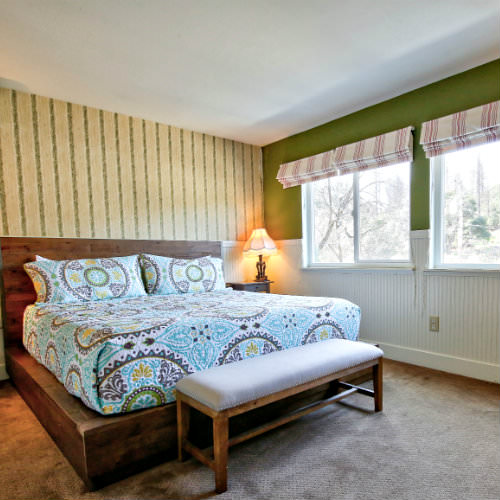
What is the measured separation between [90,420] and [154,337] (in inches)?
16.2

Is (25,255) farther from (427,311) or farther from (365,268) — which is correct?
(427,311)

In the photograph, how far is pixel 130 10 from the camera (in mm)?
1974

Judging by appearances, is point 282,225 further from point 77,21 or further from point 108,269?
point 77,21

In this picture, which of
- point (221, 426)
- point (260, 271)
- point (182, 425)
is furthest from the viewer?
point (260, 271)

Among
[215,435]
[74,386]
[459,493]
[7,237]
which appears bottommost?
[459,493]

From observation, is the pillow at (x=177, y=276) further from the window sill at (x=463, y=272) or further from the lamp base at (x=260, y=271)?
the window sill at (x=463, y=272)

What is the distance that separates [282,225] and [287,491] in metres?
3.19

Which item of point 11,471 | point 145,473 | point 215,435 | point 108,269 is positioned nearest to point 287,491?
point 215,435

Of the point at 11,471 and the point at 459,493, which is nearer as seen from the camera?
the point at 459,493

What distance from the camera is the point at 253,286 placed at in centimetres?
398

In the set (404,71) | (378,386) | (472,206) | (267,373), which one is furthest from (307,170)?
(267,373)

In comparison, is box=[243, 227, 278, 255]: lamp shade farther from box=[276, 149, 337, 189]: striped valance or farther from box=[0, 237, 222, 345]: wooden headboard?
box=[0, 237, 222, 345]: wooden headboard

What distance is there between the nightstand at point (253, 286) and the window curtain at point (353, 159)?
1.19 metres

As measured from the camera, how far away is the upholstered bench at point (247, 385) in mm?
1429
